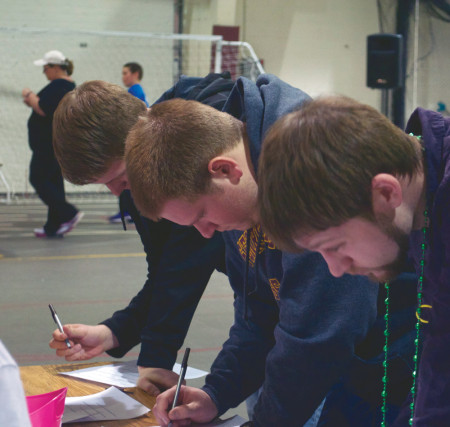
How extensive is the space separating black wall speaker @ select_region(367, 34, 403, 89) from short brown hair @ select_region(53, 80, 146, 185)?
619 cm

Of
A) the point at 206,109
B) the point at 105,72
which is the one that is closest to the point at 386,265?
the point at 206,109

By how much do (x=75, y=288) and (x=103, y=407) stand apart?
3042 mm

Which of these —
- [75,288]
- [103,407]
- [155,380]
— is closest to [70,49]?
[75,288]

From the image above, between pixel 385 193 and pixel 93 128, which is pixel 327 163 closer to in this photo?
pixel 385 193

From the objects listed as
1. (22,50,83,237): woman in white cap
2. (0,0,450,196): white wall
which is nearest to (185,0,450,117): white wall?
(0,0,450,196): white wall

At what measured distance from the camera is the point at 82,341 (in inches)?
68.1

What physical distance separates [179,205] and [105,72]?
29.5ft

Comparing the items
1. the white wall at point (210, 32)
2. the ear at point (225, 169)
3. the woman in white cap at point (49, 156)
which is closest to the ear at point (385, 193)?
the ear at point (225, 169)

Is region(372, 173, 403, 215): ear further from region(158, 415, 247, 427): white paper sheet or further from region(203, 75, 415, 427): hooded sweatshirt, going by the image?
region(158, 415, 247, 427): white paper sheet

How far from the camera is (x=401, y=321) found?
124cm

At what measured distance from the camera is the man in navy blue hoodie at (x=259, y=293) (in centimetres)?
107

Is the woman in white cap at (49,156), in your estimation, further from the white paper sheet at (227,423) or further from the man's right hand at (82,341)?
the white paper sheet at (227,423)

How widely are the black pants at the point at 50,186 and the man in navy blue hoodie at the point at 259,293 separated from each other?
487 cm

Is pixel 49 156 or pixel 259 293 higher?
pixel 259 293
